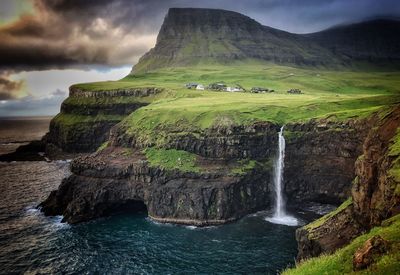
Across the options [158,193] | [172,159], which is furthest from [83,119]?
[158,193]

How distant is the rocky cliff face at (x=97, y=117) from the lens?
579 feet

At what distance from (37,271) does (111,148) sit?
52480 mm

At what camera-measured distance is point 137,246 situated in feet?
244

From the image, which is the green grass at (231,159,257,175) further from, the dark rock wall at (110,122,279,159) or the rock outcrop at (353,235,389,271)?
the rock outcrop at (353,235,389,271)

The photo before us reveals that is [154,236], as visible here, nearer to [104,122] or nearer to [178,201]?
[178,201]

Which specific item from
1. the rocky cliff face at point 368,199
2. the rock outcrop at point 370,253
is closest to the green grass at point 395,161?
the rocky cliff face at point 368,199

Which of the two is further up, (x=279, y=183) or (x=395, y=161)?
(x=395, y=161)

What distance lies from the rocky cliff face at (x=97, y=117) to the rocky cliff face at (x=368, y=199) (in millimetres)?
127437

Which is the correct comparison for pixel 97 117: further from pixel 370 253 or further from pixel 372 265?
pixel 372 265

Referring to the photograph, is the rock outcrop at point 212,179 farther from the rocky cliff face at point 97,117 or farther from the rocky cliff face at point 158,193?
the rocky cliff face at point 97,117

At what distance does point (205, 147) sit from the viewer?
98.2 metres

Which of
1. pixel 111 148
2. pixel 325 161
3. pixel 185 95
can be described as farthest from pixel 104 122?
pixel 325 161

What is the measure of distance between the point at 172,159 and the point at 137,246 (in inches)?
1121

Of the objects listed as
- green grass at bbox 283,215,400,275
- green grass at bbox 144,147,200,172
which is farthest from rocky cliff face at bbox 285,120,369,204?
green grass at bbox 283,215,400,275
